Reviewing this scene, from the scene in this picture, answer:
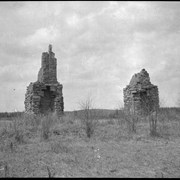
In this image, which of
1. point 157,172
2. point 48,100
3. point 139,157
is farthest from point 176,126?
point 48,100

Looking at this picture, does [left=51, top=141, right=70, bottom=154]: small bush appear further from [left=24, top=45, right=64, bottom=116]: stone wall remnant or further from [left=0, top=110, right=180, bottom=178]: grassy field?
[left=24, top=45, right=64, bottom=116]: stone wall remnant

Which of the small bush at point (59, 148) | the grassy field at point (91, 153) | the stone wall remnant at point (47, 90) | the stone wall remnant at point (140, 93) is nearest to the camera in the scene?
the grassy field at point (91, 153)

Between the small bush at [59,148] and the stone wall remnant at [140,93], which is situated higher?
the stone wall remnant at [140,93]

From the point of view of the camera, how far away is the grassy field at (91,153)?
5387mm

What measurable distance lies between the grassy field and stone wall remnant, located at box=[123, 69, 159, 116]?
5419 mm

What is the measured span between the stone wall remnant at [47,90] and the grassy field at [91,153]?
21.4 feet

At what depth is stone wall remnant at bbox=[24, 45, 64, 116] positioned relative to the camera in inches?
646

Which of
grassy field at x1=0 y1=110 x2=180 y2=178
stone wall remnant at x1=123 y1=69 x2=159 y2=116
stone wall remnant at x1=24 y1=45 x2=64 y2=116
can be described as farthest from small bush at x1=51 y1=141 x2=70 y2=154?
stone wall remnant at x1=24 y1=45 x2=64 y2=116

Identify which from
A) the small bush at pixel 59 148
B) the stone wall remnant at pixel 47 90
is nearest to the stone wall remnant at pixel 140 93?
the stone wall remnant at pixel 47 90

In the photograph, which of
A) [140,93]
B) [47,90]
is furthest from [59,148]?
[47,90]

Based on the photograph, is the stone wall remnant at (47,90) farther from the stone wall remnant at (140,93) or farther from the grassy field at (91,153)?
the grassy field at (91,153)

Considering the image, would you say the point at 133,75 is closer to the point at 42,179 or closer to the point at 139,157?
the point at 139,157

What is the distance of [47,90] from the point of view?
57.1 feet

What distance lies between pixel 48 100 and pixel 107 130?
27.7 ft
